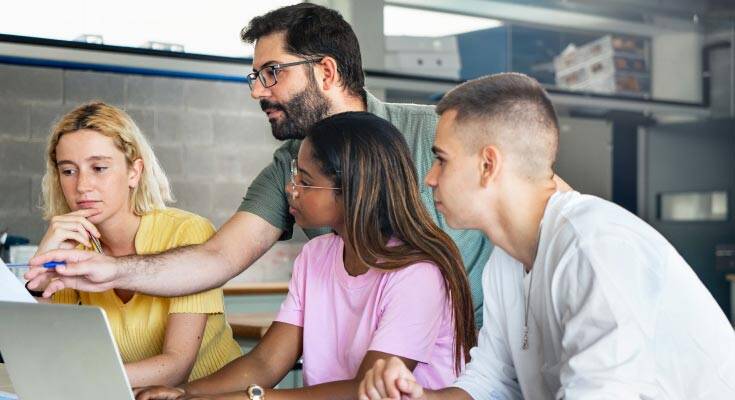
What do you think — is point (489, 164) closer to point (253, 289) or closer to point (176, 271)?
point (176, 271)

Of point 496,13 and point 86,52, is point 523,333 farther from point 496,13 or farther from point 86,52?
point 496,13

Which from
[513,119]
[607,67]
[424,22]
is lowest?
[513,119]

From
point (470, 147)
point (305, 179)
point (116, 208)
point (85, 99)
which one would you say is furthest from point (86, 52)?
point (470, 147)

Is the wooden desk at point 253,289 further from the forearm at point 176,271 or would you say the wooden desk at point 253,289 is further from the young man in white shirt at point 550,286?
the young man in white shirt at point 550,286

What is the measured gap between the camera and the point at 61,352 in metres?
1.25

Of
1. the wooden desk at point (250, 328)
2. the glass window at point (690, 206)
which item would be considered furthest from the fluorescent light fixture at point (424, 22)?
the wooden desk at point (250, 328)

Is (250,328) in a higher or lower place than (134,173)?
lower

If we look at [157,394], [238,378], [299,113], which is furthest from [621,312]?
[299,113]

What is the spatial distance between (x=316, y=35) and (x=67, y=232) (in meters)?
0.74

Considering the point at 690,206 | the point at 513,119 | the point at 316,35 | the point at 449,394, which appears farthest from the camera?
the point at 690,206

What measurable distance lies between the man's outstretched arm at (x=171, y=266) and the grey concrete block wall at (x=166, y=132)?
234 centimetres

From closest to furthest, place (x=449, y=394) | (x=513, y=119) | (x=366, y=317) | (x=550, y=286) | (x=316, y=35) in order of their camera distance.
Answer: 1. (x=550, y=286)
2. (x=513, y=119)
3. (x=449, y=394)
4. (x=366, y=317)
5. (x=316, y=35)

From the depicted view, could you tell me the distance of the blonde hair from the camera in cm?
225

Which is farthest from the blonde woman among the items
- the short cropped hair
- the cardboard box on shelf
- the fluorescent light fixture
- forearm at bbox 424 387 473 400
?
the cardboard box on shelf
